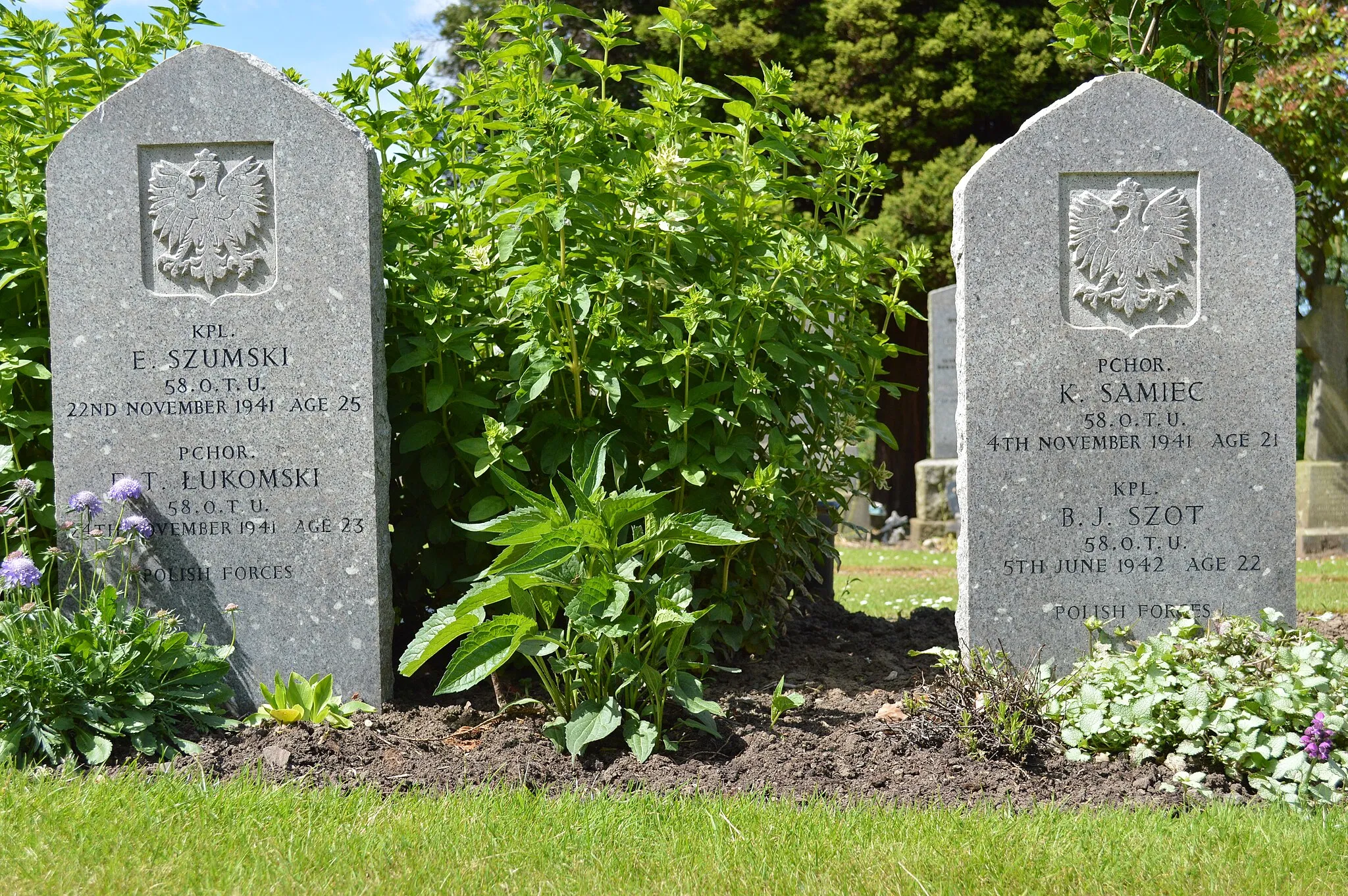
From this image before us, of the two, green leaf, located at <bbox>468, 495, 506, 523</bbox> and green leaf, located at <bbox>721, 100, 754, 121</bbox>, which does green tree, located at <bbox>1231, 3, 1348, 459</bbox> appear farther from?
green leaf, located at <bbox>468, 495, 506, 523</bbox>

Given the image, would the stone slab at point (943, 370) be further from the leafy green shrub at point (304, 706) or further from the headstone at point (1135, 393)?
the leafy green shrub at point (304, 706)

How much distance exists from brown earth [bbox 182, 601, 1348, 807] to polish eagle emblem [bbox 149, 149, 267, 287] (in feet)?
5.58

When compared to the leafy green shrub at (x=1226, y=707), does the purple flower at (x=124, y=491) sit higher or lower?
higher

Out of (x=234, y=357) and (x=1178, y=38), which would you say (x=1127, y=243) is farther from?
(x=234, y=357)

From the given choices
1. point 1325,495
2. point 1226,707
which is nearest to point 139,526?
point 1226,707

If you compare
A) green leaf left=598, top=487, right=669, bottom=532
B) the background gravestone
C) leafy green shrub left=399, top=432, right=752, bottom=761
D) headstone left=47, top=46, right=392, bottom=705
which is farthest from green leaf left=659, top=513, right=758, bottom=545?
the background gravestone

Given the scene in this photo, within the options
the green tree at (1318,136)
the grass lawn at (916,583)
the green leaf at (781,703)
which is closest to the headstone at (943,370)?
the grass lawn at (916,583)

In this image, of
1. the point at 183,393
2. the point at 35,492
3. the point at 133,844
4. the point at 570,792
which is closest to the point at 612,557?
the point at 570,792

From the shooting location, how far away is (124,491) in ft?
13.9

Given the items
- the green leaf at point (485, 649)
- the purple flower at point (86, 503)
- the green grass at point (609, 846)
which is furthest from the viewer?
the purple flower at point (86, 503)

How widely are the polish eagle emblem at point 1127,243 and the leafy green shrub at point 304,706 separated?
3.04m

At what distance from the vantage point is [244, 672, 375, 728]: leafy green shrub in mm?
3992

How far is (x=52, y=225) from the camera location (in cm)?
434

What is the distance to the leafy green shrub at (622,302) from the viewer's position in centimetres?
417
